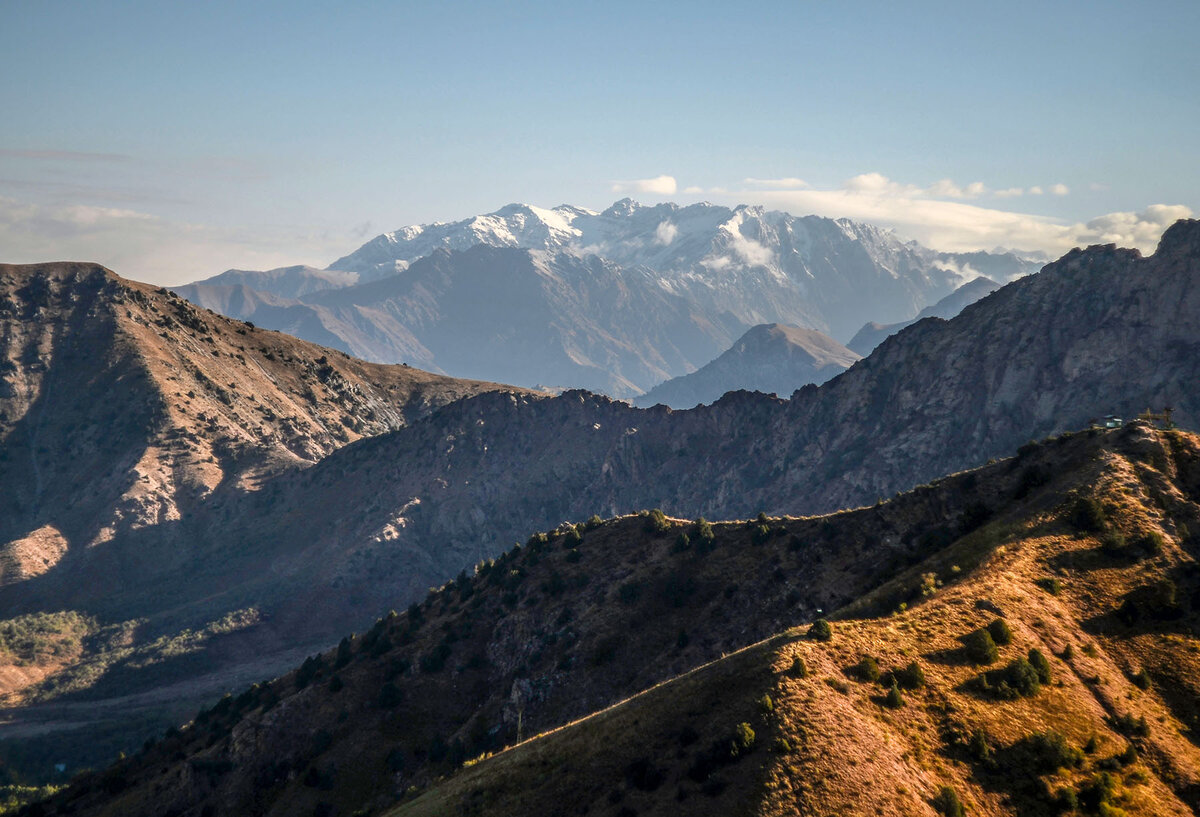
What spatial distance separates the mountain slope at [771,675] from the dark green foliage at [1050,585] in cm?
56

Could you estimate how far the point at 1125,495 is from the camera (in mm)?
81062

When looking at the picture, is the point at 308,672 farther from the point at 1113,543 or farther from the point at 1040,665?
the point at 1113,543

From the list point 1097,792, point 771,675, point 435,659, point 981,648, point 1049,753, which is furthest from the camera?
point 435,659

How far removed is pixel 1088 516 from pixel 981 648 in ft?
85.1

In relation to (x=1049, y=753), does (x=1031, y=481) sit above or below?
above

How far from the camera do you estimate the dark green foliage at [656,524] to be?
12694 cm

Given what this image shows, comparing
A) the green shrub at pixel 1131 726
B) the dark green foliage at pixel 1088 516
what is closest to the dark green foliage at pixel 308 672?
the dark green foliage at pixel 1088 516

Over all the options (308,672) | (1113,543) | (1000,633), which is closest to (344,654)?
(308,672)

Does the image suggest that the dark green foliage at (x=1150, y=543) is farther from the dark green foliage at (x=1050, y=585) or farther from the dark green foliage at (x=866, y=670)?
the dark green foliage at (x=866, y=670)

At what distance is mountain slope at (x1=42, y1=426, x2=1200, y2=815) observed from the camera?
5269 centimetres

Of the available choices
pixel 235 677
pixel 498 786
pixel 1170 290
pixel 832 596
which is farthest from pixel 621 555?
pixel 1170 290

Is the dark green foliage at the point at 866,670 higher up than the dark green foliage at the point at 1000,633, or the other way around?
the dark green foliage at the point at 1000,633

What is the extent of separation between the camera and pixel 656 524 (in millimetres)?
128375

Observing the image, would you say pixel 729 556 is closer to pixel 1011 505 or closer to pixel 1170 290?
pixel 1011 505
